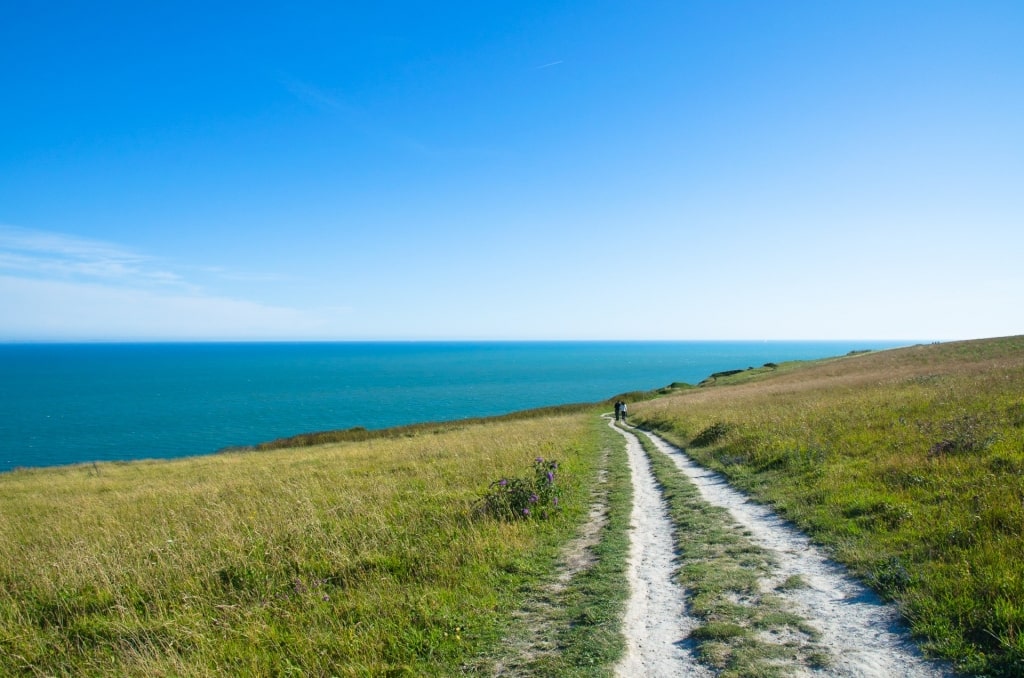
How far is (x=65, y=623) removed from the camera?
8.02 m

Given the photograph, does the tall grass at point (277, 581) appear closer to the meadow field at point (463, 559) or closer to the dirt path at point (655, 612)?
the meadow field at point (463, 559)

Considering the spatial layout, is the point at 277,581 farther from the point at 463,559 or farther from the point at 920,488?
the point at 920,488

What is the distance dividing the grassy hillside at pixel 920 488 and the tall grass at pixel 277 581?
4.97 metres

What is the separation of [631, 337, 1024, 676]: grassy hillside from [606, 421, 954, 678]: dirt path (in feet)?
1.00

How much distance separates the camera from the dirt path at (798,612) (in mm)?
5308

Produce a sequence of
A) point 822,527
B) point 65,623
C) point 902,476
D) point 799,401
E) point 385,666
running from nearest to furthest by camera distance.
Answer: point 385,666 < point 65,623 < point 822,527 < point 902,476 < point 799,401

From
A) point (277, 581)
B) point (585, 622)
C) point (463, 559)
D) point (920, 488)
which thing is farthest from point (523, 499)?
point (920, 488)

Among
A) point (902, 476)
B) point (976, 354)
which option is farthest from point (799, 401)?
point (976, 354)

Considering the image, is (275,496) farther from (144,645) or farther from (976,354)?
(976,354)

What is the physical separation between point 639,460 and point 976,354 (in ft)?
136

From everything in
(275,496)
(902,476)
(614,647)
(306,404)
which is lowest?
(306,404)

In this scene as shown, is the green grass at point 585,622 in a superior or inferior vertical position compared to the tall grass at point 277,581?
superior

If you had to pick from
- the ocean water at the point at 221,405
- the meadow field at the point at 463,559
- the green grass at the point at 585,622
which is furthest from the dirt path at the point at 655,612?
the ocean water at the point at 221,405

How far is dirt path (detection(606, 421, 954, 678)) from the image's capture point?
17.4 ft
